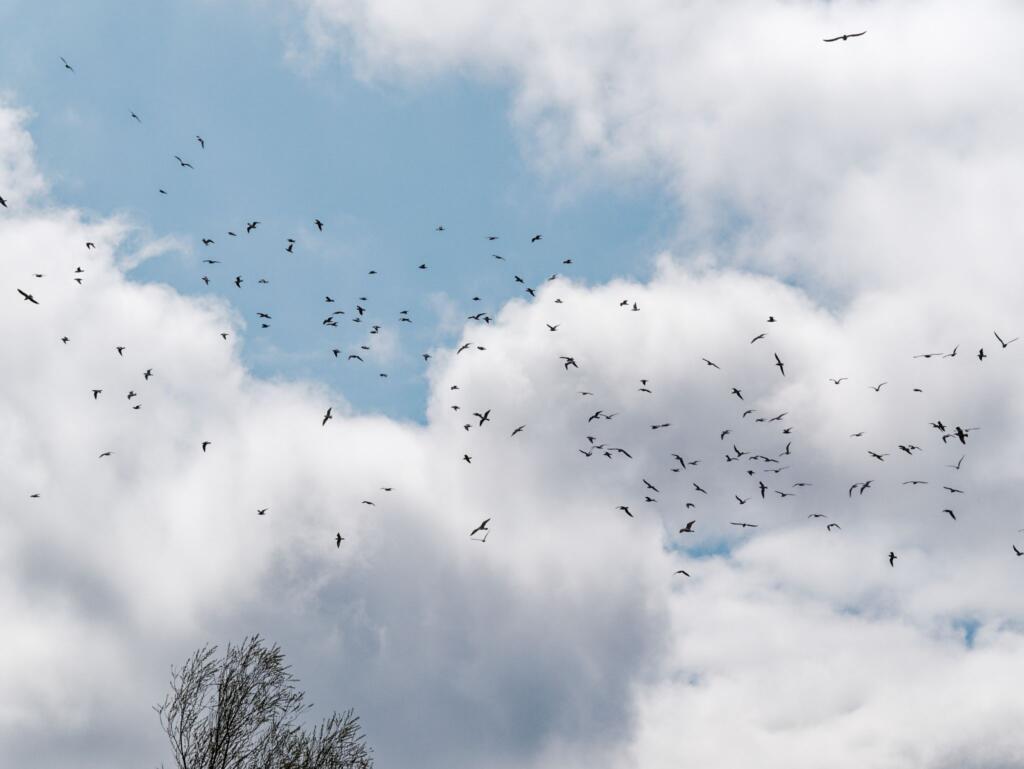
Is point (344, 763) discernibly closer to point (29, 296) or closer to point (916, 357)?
point (29, 296)

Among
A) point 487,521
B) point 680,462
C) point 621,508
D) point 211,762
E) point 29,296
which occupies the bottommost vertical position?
point 211,762

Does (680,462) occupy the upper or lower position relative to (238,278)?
lower

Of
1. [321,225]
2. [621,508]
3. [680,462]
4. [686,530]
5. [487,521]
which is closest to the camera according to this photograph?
[487,521]

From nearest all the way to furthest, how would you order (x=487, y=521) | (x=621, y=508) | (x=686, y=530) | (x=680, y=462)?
(x=487, y=521)
(x=686, y=530)
(x=621, y=508)
(x=680, y=462)

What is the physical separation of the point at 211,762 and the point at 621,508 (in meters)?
22.2

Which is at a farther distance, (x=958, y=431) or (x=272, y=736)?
(x=272, y=736)

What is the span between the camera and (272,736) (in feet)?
133

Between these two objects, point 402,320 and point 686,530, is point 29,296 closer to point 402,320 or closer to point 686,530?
point 402,320

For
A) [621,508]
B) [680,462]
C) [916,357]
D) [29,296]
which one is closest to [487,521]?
[621,508]

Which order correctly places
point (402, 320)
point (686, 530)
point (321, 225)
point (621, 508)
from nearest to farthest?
point (686, 530), point (621, 508), point (321, 225), point (402, 320)

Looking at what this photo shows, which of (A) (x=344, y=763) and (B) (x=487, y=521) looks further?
(A) (x=344, y=763)

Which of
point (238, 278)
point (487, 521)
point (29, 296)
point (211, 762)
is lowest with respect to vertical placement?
point (211, 762)

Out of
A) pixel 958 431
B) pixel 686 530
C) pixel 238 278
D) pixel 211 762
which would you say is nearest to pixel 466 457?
pixel 686 530

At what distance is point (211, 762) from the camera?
38.7 metres
